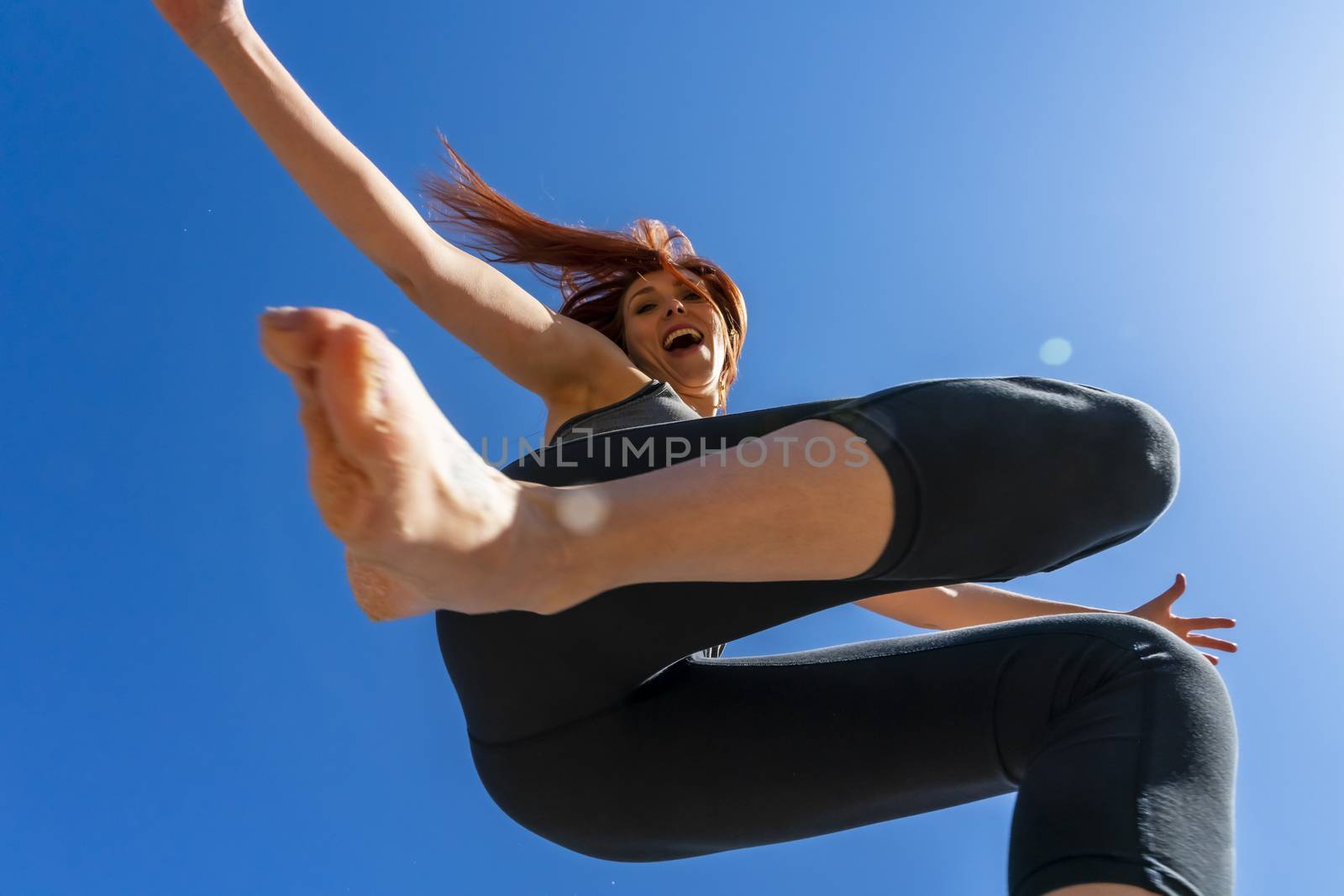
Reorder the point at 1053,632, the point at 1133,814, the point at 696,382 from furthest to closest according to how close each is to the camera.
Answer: the point at 696,382 → the point at 1053,632 → the point at 1133,814

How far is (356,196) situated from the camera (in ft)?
4.18

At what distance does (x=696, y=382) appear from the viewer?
2029 mm

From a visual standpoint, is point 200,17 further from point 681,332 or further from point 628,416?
point 681,332

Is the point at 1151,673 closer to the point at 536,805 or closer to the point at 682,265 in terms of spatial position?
the point at 536,805

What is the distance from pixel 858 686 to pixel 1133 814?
434 mm

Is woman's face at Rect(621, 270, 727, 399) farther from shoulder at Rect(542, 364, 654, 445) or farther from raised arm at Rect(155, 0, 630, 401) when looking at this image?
raised arm at Rect(155, 0, 630, 401)

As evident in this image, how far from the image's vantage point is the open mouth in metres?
2.06

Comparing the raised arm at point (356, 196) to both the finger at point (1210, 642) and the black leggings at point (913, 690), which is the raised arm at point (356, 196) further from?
the finger at point (1210, 642)

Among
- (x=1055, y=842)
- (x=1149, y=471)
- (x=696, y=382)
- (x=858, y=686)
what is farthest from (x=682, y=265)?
(x=1055, y=842)

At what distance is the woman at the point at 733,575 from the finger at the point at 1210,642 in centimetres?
33

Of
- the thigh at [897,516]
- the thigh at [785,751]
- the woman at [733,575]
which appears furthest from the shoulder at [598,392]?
the thigh at [785,751]

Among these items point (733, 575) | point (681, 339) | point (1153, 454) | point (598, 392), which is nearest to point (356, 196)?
point (598, 392)

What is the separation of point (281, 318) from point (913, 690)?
0.83 metres

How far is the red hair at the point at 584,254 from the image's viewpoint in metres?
2.27
